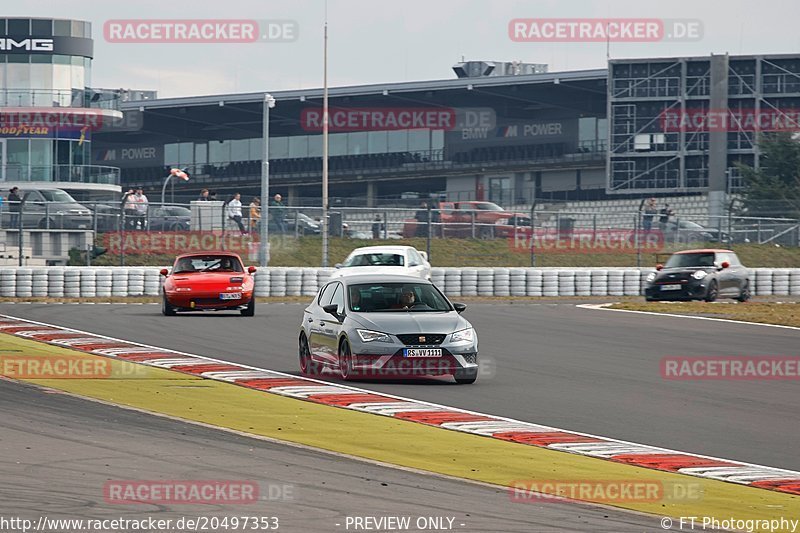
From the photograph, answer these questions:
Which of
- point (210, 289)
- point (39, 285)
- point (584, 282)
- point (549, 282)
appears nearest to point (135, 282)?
point (39, 285)

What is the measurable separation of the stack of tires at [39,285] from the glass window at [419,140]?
54.3 metres

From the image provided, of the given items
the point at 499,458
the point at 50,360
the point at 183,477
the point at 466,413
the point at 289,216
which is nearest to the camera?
the point at 183,477

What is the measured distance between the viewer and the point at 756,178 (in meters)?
62.9

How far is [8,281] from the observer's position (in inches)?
1228

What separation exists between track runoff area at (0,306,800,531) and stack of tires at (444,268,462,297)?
1748 centimetres

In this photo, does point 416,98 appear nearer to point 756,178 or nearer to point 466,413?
point 756,178

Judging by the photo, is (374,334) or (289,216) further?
(289,216)

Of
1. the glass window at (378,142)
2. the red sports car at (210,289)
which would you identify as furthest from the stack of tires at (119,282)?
the glass window at (378,142)

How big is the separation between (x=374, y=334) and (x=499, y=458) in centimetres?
453

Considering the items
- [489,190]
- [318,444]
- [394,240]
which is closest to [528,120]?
[489,190]

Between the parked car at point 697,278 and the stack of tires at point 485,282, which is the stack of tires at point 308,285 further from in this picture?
the parked car at point 697,278

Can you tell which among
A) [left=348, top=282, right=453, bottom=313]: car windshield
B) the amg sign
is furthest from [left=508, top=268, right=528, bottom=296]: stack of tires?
the amg sign

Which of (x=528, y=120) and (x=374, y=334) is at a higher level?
(x=528, y=120)

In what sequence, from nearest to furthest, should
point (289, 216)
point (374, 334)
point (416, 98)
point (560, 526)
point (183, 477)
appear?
point (560, 526), point (183, 477), point (374, 334), point (289, 216), point (416, 98)
